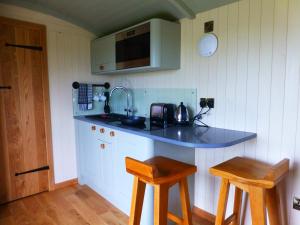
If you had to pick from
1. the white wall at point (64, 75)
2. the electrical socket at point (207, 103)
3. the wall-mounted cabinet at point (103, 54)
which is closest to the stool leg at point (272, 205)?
the electrical socket at point (207, 103)

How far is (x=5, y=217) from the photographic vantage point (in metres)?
2.12

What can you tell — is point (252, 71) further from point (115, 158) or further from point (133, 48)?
point (115, 158)

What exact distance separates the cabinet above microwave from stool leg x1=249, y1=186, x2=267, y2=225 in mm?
1292

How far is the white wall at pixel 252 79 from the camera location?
1.50 metres

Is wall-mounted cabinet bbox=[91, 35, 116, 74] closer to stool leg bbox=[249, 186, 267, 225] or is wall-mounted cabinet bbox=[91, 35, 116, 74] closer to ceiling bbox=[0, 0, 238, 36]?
ceiling bbox=[0, 0, 238, 36]

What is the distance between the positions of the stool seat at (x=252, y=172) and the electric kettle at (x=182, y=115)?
Answer: 0.61 meters

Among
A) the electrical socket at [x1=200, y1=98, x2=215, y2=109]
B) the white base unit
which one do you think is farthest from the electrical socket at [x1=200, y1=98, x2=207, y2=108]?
the white base unit

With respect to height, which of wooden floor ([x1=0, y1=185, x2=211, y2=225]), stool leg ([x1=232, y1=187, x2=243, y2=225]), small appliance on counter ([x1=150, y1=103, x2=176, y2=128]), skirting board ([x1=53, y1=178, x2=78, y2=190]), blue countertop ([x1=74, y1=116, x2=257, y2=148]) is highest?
small appliance on counter ([x1=150, y1=103, x2=176, y2=128])

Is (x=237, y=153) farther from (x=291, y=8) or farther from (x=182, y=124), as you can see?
(x=291, y=8)

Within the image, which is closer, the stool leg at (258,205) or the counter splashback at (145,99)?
the stool leg at (258,205)

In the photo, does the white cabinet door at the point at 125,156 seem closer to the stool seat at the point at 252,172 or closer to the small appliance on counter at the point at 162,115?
the small appliance on counter at the point at 162,115

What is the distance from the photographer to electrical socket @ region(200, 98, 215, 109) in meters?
1.93

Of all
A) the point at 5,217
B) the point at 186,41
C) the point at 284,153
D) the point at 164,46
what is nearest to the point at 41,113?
the point at 5,217

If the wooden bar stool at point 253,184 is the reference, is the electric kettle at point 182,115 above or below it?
above
